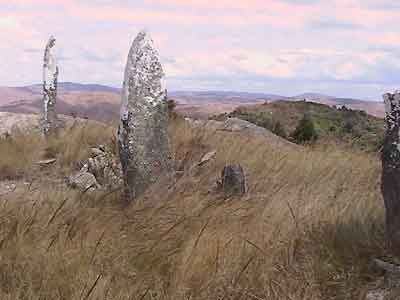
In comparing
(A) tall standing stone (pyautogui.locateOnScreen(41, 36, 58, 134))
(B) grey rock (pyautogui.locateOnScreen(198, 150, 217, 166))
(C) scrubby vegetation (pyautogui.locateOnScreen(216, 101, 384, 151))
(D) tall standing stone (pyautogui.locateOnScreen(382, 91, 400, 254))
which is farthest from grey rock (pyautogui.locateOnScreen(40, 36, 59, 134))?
(C) scrubby vegetation (pyautogui.locateOnScreen(216, 101, 384, 151))

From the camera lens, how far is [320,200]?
6.62 metres

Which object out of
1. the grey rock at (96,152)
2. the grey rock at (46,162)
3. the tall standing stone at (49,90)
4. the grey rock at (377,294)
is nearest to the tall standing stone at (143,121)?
the grey rock at (96,152)

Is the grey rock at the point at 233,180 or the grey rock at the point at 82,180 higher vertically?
the grey rock at the point at 233,180

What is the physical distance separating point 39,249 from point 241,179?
11.4 feet

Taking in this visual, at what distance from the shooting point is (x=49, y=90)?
14.3m

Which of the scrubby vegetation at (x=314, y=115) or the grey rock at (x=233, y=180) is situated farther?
the scrubby vegetation at (x=314, y=115)

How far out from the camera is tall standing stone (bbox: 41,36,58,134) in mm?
13621

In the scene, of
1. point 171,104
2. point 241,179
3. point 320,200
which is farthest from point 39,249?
point 171,104

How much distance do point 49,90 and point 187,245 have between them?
9959 mm

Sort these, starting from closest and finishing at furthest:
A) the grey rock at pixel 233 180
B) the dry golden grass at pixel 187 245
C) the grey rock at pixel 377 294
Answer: the dry golden grass at pixel 187 245, the grey rock at pixel 377 294, the grey rock at pixel 233 180

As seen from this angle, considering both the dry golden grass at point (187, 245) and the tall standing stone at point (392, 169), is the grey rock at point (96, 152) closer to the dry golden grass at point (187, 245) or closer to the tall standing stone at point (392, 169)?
the dry golden grass at point (187, 245)

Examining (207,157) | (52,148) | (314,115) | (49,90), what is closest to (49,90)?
(49,90)

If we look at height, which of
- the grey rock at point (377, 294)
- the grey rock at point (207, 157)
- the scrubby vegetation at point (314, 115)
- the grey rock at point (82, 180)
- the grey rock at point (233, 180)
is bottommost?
the scrubby vegetation at point (314, 115)

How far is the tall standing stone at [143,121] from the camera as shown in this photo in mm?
7719
